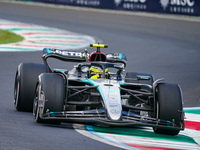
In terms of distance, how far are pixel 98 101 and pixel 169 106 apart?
111cm

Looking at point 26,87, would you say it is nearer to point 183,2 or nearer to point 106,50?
point 106,50

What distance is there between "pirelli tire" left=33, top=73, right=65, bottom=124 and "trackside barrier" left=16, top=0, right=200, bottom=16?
2207 centimetres

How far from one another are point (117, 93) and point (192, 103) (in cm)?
397

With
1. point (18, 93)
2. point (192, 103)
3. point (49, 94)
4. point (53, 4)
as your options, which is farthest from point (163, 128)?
point (53, 4)

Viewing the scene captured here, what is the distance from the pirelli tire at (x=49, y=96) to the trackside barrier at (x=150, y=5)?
22.1m

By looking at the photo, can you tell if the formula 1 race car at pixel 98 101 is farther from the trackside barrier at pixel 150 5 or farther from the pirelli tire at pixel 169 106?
the trackside barrier at pixel 150 5

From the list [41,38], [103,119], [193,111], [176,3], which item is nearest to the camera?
[103,119]

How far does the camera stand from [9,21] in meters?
29.6

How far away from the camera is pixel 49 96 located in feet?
30.3

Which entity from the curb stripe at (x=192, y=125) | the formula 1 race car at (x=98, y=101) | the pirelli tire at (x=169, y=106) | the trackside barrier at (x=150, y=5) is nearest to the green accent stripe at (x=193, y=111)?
the curb stripe at (x=192, y=125)

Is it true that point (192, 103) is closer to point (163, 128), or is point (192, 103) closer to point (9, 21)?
point (163, 128)

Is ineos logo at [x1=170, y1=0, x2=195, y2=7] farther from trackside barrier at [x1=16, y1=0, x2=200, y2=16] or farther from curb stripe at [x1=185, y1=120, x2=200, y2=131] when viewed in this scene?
curb stripe at [x1=185, y1=120, x2=200, y2=131]

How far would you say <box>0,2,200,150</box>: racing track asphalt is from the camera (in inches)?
329

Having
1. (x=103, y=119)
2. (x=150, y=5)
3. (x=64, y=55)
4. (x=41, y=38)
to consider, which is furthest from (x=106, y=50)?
(x=103, y=119)
